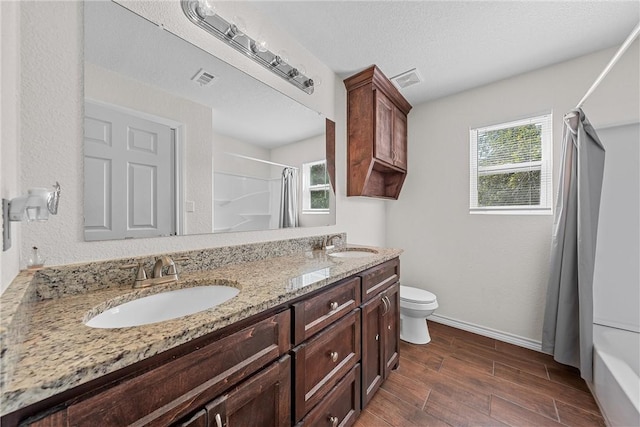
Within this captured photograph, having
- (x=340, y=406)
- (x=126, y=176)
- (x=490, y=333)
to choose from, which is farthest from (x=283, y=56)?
(x=490, y=333)

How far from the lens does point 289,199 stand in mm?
1741

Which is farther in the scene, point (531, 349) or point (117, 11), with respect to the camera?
point (531, 349)

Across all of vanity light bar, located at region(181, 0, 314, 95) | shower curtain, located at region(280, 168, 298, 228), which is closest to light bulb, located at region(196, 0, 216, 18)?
vanity light bar, located at region(181, 0, 314, 95)

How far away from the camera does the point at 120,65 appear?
99 cm

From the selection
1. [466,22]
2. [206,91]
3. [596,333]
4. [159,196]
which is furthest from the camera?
[596,333]

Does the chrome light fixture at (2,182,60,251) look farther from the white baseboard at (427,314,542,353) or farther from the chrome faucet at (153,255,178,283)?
the white baseboard at (427,314,542,353)

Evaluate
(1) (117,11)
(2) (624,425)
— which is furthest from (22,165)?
(2) (624,425)

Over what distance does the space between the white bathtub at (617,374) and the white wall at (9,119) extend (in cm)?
236

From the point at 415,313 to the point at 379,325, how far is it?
749 millimetres

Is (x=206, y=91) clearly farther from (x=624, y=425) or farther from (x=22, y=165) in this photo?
(x=624, y=425)

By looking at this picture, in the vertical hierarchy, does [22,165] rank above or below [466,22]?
below

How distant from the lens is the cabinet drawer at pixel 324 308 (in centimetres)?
95

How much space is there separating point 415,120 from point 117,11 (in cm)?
261

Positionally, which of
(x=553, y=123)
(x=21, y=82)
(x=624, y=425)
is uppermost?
(x=553, y=123)
